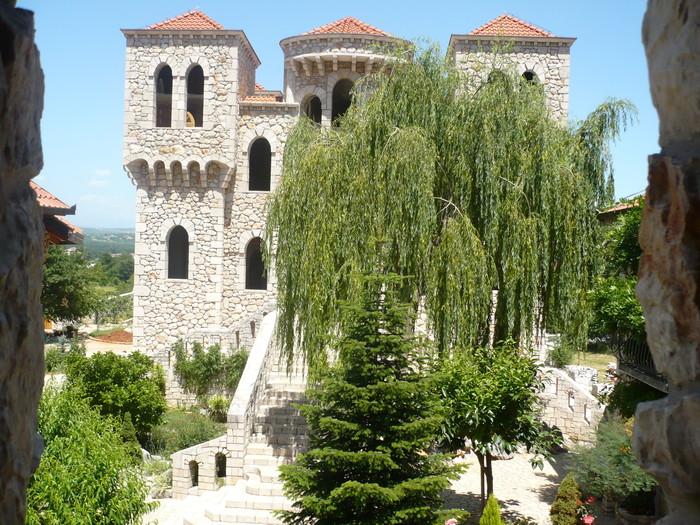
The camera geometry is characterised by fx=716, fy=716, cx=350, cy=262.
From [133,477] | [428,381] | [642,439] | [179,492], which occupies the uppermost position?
[642,439]

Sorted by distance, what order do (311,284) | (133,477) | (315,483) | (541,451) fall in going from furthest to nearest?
(311,284), (541,451), (133,477), (315,483)

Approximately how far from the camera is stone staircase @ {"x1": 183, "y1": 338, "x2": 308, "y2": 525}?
12.4 meters

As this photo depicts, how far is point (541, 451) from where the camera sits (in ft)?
38.0

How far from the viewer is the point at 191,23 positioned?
22047mm

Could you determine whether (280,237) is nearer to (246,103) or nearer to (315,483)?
(315,483)

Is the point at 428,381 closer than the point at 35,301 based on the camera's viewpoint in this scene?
No

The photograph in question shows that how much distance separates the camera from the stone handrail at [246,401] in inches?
548

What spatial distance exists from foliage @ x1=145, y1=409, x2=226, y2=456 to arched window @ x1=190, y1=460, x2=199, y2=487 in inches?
83.6

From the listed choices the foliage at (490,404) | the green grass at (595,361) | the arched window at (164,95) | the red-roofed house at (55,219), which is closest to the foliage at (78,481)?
the red-roofed house at (55,219)

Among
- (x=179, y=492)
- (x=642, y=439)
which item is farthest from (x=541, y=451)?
(x=642, y=439)

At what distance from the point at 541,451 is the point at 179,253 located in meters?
14.5

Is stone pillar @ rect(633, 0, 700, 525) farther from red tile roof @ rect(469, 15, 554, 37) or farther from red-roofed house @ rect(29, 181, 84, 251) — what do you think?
red tile roof @ rect(469, 15, 554, 37)

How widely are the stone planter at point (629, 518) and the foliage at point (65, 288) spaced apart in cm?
2909

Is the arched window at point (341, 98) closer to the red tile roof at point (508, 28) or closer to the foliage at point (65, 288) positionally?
the red tile roof at point (508, 28)
